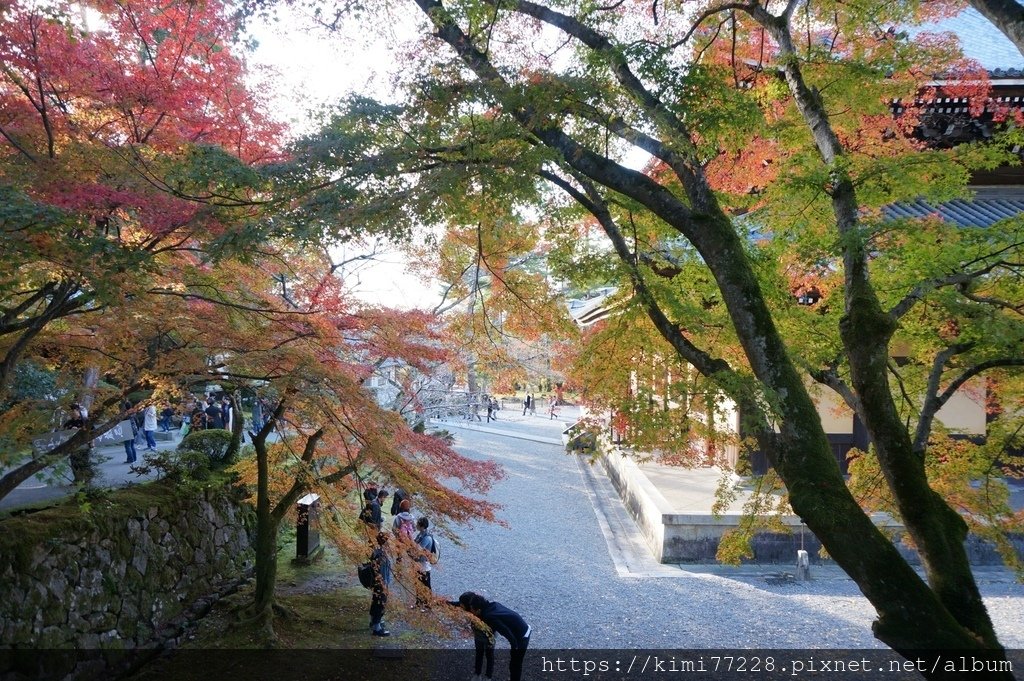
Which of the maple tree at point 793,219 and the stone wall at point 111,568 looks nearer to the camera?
the maple tree at point 793,219

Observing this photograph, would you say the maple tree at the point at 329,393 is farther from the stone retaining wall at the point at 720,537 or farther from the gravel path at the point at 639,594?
the stone retaining wall at the point at 720,537

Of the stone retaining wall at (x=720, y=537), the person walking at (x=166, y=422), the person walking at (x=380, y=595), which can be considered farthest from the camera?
the person walking at (x=166, y=422)

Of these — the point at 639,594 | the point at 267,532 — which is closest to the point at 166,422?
the point at 267,532

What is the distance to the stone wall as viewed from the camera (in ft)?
18.2

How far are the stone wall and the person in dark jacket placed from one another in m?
3.54

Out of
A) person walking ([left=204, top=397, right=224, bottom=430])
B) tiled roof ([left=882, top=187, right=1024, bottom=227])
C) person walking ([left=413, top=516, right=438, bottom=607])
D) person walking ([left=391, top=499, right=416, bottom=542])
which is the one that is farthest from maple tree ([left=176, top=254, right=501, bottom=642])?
tiled roof ([left=882, top=187, right=1024, bottom=227])

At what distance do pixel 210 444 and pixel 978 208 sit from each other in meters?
13.9

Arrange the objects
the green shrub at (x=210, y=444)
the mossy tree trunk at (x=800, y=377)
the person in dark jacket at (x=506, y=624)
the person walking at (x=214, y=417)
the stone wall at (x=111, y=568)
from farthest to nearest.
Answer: the person walking at (x=214, y=417)
the green shrub at (x=210, y=444)
the person in dark jacket at (x=506, y=624)
the stone wall at (x=111, y=568)
the mossy tree trunk at (x=800, y=377)

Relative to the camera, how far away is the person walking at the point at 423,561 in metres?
6.34

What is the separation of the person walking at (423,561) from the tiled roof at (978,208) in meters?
9.17

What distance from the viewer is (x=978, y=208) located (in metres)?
11.8

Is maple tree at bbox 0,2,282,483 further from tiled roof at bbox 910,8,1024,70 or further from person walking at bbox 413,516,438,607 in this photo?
tiled roof at bbox 910,8,1024,70

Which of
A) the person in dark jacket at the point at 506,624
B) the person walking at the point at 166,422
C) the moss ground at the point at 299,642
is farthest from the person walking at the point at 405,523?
the person walking at the point at 166,422

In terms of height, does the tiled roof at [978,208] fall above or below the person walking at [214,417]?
above
